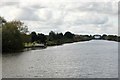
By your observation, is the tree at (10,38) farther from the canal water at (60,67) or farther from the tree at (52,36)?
the tree at (52,36)

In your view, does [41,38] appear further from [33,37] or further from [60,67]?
[60,67]

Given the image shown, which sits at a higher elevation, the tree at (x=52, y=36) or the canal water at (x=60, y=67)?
the tree at (x=52, y=36)

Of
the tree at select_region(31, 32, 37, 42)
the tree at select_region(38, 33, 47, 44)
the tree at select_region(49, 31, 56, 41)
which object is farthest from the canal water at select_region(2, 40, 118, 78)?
the tree at select_region(49, 31, 56, 41)

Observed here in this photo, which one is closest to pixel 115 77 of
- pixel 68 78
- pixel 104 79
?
pixel 104 79

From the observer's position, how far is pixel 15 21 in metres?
72.5

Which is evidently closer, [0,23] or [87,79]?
[87,79]

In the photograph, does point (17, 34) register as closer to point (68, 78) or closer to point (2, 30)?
point (2, 30)

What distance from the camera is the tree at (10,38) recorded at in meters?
61.8

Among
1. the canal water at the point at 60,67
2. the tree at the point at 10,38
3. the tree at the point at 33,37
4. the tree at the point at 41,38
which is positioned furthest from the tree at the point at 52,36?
the canal water at the point at 60,67

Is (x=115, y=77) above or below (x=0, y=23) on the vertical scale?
below

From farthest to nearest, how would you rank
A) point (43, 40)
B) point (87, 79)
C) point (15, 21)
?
point (43, 40) < point (15, 21) < point (87, 79)

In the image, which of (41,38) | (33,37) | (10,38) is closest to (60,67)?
(10,38)

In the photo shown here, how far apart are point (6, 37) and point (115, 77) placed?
132 ft

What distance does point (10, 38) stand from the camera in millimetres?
62312
